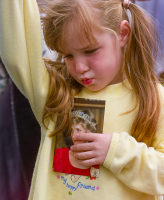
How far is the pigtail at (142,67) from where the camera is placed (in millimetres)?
708

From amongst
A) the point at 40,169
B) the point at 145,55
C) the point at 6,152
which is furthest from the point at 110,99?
the point at 6,152

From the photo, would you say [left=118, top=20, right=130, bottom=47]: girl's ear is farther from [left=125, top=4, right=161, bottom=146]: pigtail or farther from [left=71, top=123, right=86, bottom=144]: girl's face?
[left=71, top=123, right=86, bottom=144]: girl's face

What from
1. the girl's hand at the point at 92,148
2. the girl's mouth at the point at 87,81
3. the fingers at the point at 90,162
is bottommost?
the fingers at the point at 90,162

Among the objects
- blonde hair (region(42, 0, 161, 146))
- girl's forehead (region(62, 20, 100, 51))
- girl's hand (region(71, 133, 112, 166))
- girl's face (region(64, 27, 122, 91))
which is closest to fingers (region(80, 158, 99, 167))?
girl's hand (region(71, 133, 112, 166))

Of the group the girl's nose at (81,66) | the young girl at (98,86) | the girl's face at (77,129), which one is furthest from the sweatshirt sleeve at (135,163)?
the girl's nose at (81,66)

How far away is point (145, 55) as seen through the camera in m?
0.77

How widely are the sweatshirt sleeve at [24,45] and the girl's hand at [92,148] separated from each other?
201 mm

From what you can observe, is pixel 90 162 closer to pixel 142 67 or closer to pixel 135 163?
pixel 135 163

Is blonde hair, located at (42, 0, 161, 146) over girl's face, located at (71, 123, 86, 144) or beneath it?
over

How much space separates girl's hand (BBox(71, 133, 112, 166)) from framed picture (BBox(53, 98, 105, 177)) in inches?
1.1

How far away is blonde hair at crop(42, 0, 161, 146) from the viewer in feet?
2.19

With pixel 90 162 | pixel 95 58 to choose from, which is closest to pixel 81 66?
pixel 95 58

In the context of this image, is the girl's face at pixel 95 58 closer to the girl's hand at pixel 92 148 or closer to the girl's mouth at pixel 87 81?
the girl's mouth at pixel 87 81

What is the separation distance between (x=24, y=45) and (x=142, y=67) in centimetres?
42
